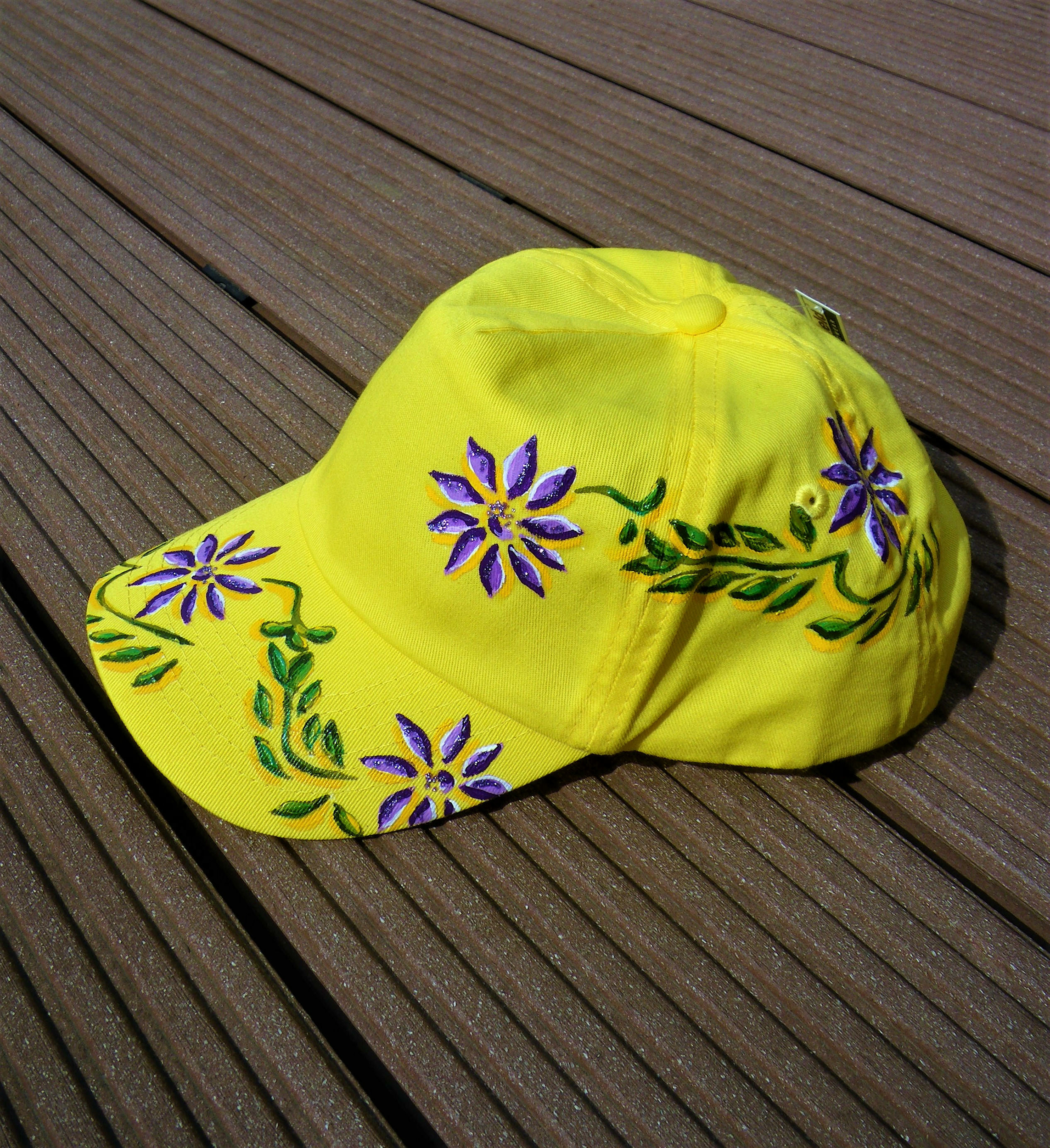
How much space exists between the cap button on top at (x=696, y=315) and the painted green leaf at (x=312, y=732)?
1.64ft

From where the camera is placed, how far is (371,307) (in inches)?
59.0

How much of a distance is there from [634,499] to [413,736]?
0.32 meters

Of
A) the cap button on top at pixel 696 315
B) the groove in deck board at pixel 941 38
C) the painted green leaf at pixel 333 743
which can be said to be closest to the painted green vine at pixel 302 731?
the painted green leaf at pixel 333 743

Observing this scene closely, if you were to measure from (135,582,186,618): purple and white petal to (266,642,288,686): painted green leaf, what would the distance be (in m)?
0.13

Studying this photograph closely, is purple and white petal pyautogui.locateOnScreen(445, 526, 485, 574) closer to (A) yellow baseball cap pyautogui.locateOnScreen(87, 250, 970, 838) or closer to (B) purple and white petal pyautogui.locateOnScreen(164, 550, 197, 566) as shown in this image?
(A) yellow baseball cap pyautogui.locateOnScreen(87, 250, 970, 838)

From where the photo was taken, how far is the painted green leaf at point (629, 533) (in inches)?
28.2

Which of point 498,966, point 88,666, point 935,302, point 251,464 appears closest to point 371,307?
point 251,464

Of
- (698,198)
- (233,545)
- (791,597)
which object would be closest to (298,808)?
(233,545)

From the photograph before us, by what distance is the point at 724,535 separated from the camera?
731 mm

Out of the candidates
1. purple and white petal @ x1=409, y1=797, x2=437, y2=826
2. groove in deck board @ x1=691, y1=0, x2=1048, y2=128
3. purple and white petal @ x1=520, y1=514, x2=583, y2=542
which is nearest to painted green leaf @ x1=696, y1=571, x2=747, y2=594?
purple and white petal @ x1=520, y1=514, x2=583, y2=542

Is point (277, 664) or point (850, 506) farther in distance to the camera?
point (277, 664)

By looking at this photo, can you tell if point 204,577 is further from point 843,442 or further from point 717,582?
point 843,442

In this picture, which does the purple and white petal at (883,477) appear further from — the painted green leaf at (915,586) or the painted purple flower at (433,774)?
the painted purple flower at (433,774)

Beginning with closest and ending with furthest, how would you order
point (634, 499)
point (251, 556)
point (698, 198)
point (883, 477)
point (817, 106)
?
point (634, 499) < point (883, 477) < point (251, 556) < point (698, 198) < point (817, 106)
